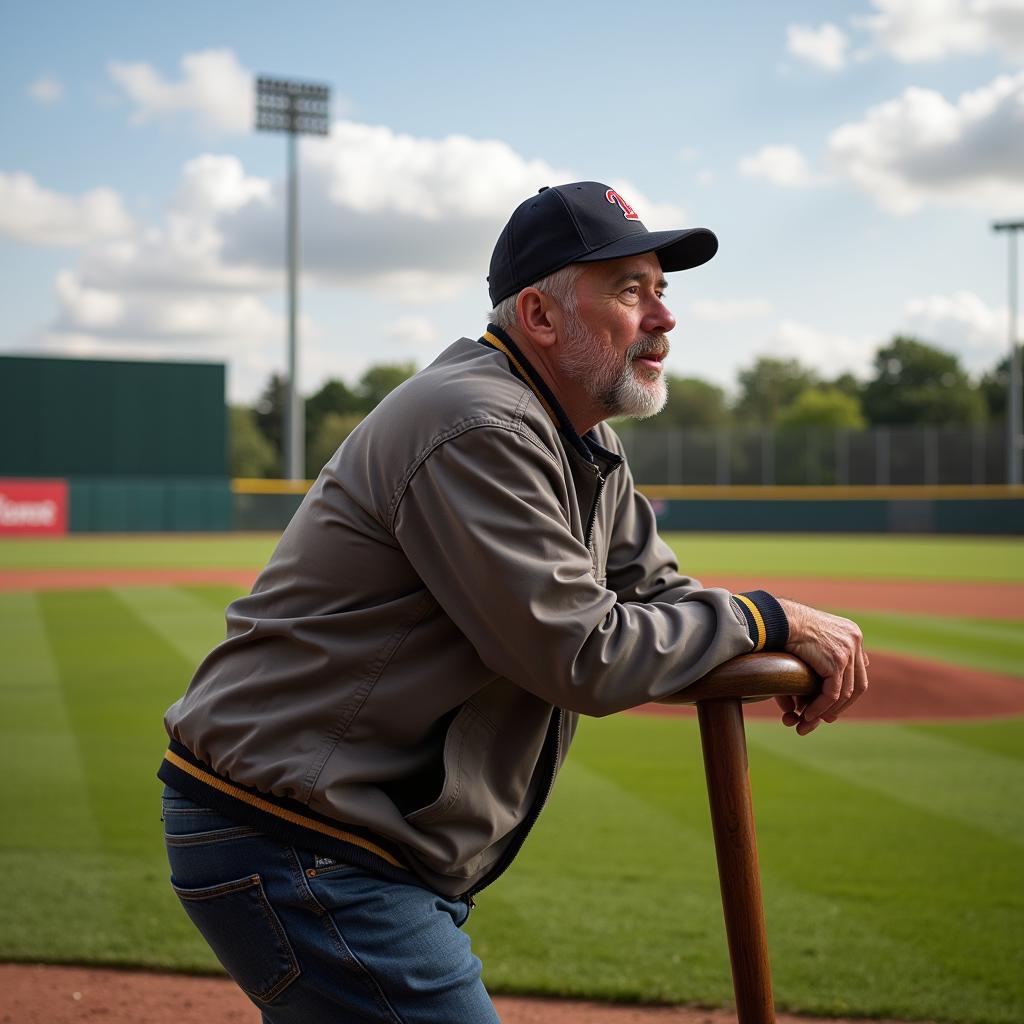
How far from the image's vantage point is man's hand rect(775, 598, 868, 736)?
184 centimetres

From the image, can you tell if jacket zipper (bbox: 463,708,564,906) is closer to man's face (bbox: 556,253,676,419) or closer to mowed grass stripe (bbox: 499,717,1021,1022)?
man's face (bbox: 556,253,676,419)

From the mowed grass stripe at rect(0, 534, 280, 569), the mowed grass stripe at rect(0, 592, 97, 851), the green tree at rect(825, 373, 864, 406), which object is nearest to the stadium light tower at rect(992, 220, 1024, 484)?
the mowed grass stripe at rect(0, 534, 280, 569)

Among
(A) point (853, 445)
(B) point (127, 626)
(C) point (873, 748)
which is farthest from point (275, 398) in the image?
(C) point (873, 748)

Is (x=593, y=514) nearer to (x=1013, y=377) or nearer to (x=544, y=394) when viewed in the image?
(x=544, y=394)

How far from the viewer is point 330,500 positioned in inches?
76.6

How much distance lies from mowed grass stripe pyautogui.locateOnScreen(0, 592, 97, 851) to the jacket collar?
4000 mm

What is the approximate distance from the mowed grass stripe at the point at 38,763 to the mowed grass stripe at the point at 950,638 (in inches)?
319

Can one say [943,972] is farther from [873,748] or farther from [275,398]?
[275,398]

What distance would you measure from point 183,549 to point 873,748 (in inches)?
1012

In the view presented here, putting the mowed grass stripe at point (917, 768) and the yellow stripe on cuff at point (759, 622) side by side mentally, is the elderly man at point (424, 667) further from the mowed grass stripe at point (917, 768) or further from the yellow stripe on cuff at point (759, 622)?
the mowed grass stripe at point (917, 768)

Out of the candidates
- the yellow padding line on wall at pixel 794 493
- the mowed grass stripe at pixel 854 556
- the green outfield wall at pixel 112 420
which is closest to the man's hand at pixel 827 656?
the mowed grass stripe at pixel 854 556

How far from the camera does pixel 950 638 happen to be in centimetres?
1410

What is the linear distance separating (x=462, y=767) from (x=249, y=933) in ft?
1.46

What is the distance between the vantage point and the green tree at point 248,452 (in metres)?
85.0
